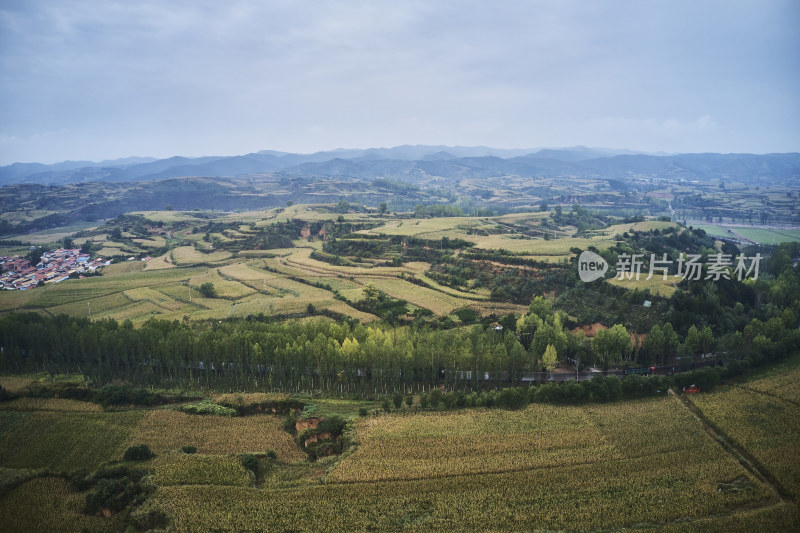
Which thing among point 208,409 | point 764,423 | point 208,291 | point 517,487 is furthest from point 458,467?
point 208,291

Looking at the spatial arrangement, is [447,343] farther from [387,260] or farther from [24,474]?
[387,260]

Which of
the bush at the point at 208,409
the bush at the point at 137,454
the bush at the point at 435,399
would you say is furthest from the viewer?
the bush at the point at 435,399

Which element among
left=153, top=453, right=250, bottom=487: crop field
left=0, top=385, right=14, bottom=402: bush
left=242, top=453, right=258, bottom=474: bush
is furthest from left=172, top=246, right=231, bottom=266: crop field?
left=242, top=453, right=258, bottom=474: bush

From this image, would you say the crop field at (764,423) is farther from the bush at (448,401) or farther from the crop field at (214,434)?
the crop field at (214,434)

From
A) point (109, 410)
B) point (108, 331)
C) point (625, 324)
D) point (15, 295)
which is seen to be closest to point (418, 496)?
point (109, 410)

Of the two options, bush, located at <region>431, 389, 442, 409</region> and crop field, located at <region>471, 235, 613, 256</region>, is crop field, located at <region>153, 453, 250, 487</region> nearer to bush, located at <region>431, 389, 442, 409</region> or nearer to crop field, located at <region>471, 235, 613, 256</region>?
bush, located at <region>431, 389, 442, 409</region>

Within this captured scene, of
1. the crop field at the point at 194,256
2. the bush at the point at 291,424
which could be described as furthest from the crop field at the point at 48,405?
the crop field at the point at 194,256
